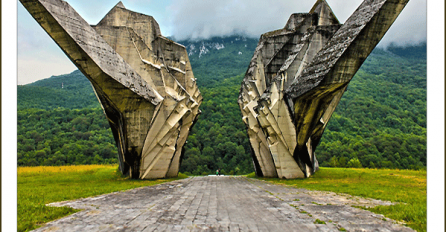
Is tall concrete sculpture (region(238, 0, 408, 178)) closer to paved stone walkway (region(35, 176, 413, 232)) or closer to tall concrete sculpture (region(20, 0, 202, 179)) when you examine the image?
tall concrete sculpture (region(20, 0, 202, 179))

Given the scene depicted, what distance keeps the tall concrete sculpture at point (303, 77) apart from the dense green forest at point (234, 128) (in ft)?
59.1

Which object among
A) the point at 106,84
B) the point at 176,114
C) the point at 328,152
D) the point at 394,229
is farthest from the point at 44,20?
the point at 328,152

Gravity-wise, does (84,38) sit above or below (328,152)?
above

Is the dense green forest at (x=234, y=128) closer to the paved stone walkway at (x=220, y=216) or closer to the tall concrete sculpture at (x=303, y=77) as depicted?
the tall concrete sculpture at (x=303, y=77)

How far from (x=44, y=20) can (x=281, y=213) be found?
1120 cm

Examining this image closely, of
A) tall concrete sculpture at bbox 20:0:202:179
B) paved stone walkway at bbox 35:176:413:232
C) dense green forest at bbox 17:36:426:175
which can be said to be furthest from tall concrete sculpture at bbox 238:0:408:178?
dense green forest at bbox 17:36:426:175

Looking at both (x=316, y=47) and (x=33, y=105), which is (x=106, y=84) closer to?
(x=316, y=47)

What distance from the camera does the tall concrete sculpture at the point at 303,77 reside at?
11.5 m

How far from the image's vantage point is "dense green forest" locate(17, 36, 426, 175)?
34906 millimetres

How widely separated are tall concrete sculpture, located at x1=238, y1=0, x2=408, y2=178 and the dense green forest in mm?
18002

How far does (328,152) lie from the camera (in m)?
38.5

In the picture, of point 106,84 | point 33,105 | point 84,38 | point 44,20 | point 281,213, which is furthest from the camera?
point 33,105

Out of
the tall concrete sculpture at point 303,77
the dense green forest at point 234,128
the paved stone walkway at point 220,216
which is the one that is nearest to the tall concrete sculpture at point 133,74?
the tall concrete sculpture at point 303,77

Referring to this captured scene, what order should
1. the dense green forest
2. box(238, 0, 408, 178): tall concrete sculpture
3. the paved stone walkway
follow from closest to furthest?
the paved stone walkway, box(238, 0, 408, 178): tall concrete sculpture, the dense green forest
